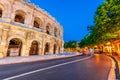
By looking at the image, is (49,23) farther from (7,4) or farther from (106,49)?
(106,49)

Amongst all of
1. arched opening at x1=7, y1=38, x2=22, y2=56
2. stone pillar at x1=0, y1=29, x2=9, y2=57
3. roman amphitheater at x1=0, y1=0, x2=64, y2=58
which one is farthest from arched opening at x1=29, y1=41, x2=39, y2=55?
stone pillar at x1=0, y1=29, x2=9, y2=57

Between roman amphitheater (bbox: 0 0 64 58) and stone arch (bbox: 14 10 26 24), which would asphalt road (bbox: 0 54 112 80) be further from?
stone arch (bbox: 14 10 26 24)

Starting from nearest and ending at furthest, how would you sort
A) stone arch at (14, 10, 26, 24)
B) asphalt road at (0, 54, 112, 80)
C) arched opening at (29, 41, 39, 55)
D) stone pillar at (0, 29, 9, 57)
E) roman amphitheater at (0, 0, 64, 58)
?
asphalt road at (0, 54, 112, 80) → stone pillar at (0, 29, 9, 57) → roman amphitheater at (0, 0, 64, 58) → stone arch at (14, 10, 26, 24) → arched opening at (29, 41, 39, 55)

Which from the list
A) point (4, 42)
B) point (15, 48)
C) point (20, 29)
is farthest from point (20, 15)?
point (4, 42)

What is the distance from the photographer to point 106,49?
56.2m

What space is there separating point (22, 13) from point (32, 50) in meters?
8.36

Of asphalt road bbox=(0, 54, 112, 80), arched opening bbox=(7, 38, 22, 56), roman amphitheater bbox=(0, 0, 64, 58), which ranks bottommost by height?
asphalt road bbox=(0, 54, 112, 80)

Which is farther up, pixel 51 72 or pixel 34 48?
pixel 34 48

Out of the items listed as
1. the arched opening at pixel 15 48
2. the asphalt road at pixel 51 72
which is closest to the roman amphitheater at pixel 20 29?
the arched opening at pixel 15 48

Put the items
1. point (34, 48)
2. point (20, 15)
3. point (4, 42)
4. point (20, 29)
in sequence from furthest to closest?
point (34, 48) < point (20, 15) < point (20, 29) < point (4, 42)

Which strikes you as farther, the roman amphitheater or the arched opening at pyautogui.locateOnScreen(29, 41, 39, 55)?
the arched opening at pyautogui.locateOnScreen(29, 41, 39, 55)

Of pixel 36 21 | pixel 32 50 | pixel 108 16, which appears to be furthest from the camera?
pixel 36 21

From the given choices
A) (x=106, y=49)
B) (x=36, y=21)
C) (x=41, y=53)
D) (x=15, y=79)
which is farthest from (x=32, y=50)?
(x=106, y=49)

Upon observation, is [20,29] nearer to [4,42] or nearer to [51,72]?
[4,42]
